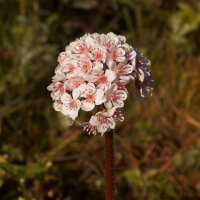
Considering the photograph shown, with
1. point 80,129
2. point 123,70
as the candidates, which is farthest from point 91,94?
point 80,129

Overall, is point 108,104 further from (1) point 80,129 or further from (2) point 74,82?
(1) point 80,129

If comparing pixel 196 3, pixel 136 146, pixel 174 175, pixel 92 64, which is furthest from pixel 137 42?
pixel 92 64

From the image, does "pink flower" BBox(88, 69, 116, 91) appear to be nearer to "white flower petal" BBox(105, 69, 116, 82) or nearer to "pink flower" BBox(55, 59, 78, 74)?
"white flower petal" BBox(105, 69, 116, 82)

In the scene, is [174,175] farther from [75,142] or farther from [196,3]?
[196,3]

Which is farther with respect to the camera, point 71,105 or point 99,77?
point 71,105

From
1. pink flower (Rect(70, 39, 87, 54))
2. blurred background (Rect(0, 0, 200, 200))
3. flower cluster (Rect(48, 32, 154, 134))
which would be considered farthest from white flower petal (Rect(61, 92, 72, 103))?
blurred background (Rect(0, 0, 200, 200))

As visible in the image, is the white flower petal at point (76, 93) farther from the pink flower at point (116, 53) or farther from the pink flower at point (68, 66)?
the pink flower at point (116, 53)
